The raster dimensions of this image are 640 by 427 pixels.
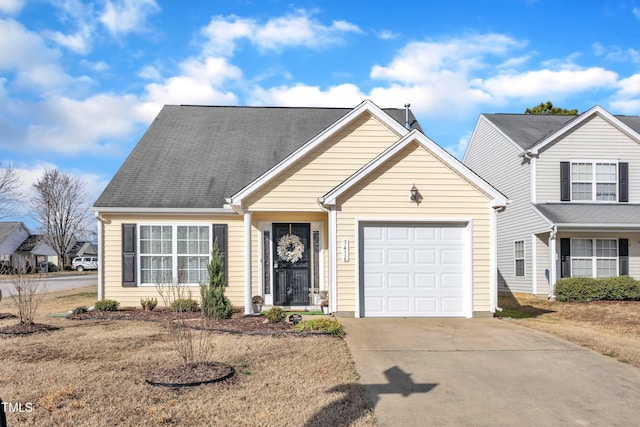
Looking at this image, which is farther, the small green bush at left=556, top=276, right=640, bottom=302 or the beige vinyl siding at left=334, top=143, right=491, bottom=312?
the small green bush at left=556, top=276, right=640, bottom=302

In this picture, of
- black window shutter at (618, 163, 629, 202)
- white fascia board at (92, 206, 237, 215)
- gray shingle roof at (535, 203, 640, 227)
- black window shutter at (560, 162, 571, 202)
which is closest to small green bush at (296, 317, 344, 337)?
white fascia board at (92, 206, 237, 215)

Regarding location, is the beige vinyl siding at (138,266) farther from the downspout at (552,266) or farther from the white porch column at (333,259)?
the downspout at (552,266)

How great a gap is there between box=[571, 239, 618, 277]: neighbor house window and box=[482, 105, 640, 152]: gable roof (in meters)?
3.97

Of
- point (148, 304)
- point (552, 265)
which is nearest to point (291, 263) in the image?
point (148, 304)

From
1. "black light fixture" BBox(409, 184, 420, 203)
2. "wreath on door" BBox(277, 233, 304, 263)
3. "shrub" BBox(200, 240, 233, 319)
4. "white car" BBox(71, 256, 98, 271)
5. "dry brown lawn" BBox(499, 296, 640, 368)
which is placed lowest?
"white car" BBox(71, 256, 98, 271)

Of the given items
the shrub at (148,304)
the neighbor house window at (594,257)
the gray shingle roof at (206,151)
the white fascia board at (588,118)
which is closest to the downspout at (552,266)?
the neighbor house window at (594,257)

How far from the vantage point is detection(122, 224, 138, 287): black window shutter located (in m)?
14.4

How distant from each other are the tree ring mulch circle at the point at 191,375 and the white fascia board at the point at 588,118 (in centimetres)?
1612

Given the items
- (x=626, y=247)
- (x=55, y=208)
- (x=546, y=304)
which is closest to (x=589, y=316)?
(x=546, y=304)

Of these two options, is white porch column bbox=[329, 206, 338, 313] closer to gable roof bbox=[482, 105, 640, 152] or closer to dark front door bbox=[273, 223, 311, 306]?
dark front door bbox=[273, 223, 311, 306]

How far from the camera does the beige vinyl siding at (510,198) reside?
20.2 m

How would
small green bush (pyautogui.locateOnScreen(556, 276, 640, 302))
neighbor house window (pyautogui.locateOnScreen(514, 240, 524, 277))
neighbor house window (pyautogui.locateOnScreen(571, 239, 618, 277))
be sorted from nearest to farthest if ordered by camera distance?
small green bush (pyautogui.locateOnScreen(556, 276, 640, 302)) < neighbor house window (pyautogui.locateOnScreen(571, 239, 618, 277)) < neighbor house window (pyautogui.locateOnScreen(514, 240, 524, 277))

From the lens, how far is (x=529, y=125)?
23.2 m

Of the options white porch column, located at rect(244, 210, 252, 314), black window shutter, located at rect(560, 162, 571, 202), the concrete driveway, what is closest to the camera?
the concrete driveway
